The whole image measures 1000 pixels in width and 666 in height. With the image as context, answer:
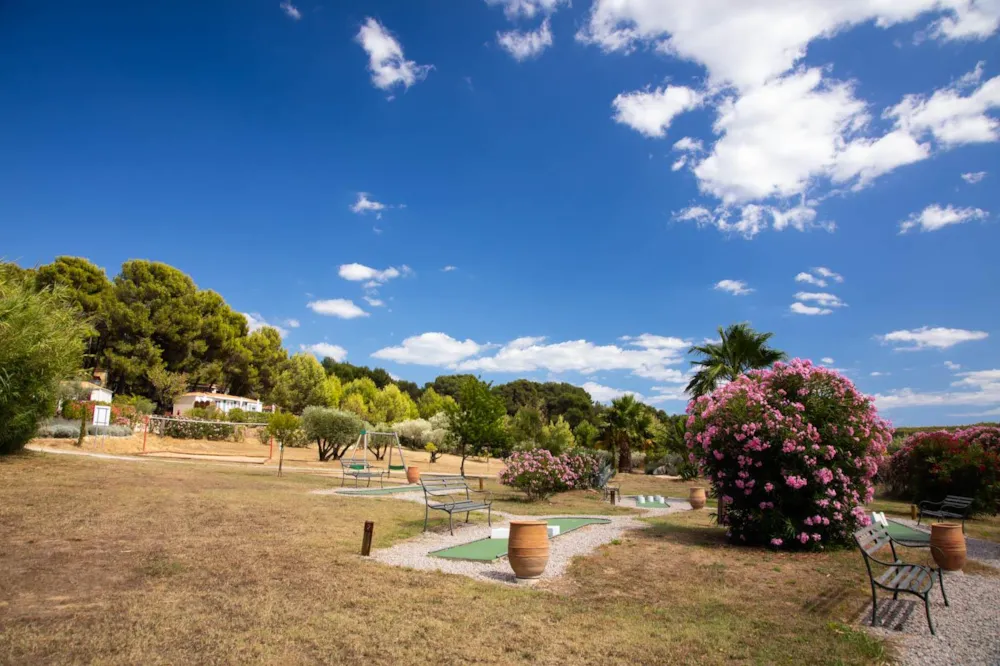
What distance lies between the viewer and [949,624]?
17.2ft

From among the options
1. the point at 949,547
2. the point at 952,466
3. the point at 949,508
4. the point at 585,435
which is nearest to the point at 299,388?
the point at 585,435

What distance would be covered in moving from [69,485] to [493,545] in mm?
8347

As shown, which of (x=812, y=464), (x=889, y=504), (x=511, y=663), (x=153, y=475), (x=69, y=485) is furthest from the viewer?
(x=889, y=504)

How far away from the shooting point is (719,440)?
373 inches

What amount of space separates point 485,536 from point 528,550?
343 centimetres

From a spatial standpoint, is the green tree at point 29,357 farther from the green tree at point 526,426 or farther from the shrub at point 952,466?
the green tree at point 526,426

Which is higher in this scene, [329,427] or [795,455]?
[795,455]

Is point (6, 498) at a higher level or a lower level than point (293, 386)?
lower

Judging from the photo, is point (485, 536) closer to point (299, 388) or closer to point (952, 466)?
point (952, 466)

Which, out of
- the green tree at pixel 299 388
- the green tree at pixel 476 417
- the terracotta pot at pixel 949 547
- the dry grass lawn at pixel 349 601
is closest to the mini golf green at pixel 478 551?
the dry grass lawn at pixel 349 601

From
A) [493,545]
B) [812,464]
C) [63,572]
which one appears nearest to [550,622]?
[493,545]

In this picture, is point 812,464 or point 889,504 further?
point 889,504

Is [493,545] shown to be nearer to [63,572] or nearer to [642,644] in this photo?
[642,644]

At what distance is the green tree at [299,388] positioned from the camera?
50.7 meters
